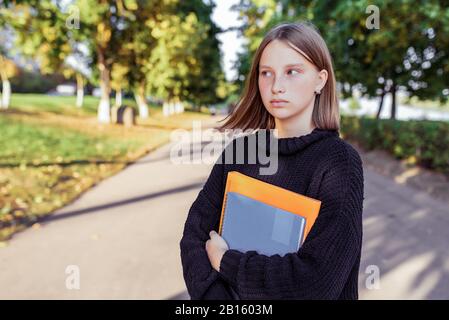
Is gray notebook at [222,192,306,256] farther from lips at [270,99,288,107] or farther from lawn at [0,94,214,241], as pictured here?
lawn at [0,94,214,241]

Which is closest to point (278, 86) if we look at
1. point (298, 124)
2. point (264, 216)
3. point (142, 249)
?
point (298, 124)

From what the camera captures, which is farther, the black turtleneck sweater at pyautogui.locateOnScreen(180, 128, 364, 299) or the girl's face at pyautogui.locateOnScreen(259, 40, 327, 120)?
the girl's face at pyautogui.locateOnScreen(259, 40, 327, 120)

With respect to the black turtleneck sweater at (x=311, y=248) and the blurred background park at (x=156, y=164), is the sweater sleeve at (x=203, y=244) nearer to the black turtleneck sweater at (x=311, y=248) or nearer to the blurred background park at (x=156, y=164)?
the black turtleneck sweater at (x=311, y=248)

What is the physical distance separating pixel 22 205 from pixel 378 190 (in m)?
7.20

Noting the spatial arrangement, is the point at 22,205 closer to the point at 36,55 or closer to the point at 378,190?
the point at 378,190

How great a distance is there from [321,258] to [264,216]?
0.21 meters

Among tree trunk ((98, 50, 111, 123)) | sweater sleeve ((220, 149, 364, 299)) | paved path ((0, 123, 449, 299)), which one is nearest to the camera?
sweater sleeve ((220, 149, 364, 299))

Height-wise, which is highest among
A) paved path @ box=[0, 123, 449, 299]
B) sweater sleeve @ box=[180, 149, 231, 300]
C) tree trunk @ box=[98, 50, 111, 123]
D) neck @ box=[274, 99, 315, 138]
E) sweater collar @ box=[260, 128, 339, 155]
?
tree trunk @ box=[98, 50, 111, 123]

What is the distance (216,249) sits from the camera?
135cm

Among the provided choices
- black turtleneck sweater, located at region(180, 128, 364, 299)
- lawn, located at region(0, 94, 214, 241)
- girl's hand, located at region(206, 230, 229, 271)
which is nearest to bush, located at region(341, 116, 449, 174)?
lawn, located at region(0, 94, 214, 241)

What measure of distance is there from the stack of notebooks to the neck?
25 centimetres

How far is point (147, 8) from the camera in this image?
19312 mm

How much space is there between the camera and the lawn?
658 centimetres

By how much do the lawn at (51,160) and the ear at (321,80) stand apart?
16.4 feet
